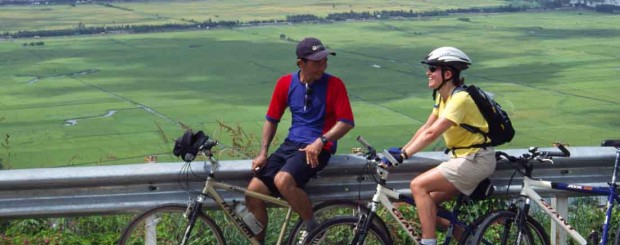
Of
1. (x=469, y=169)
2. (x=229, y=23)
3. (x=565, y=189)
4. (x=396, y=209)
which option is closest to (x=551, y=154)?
(x=565, y=189)

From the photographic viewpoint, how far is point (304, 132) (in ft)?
20.5

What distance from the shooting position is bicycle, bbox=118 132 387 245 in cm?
590

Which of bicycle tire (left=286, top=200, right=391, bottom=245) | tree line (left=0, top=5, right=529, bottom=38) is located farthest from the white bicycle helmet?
tree line (left=0, top=5, right=529, bottom=38)

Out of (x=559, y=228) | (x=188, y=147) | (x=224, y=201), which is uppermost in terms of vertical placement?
(x=188, y=147)

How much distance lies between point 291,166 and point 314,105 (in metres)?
0.44

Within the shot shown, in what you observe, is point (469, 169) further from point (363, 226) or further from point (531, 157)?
point (363, 226)

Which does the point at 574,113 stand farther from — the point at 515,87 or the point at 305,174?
the point at 305,174

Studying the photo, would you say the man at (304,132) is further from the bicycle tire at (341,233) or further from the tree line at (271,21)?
the tree line at (271,21)

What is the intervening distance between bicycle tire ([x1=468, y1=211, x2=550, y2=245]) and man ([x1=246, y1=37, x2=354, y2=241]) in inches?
39.2

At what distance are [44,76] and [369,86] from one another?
31800 mm

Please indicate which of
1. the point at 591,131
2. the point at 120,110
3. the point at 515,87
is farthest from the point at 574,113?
the point at 120,110

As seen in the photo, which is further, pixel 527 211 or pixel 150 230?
pixel 527 211

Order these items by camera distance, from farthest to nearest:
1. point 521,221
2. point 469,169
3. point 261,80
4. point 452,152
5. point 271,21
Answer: point 271,21 → point 261,80 → point 521,221 → point 452,152 → point 469,169

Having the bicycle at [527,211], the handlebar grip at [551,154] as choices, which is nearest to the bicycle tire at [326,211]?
the bicycle at [527,211]
